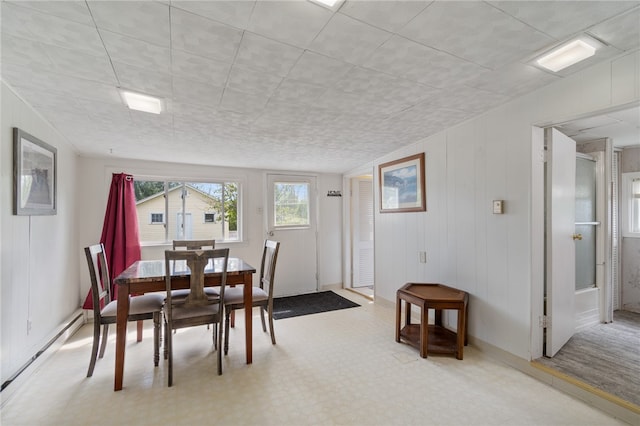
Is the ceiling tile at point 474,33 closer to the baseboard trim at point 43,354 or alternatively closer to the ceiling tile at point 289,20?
the ceiling tile at point 289,20

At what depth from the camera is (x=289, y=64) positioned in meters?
1.69

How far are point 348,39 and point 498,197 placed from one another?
72.8 inches

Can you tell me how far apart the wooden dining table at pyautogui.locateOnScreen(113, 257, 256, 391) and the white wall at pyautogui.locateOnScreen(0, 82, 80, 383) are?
0.61 m

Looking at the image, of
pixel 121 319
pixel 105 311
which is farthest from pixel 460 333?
pixel 105 311

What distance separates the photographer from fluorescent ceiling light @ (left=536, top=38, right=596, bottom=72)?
1.58 metres

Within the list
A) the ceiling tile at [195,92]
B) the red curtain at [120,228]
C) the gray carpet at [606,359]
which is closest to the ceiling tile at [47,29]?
the ceiling tile at [195,92]

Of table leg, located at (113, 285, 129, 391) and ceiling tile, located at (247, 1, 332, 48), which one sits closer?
ceiling tile, located at (247, 1, 332, 48)

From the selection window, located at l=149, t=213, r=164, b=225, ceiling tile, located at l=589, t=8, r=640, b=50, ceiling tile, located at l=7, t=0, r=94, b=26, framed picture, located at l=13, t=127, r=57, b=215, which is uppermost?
ceiling tile, located at l=589, t=8, r=640, b=50

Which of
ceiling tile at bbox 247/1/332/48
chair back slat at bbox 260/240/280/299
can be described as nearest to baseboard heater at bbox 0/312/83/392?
chair back slat at bbox 260/240/280/299

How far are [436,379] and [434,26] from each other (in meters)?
2.33

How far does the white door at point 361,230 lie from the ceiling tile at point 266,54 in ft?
11.8

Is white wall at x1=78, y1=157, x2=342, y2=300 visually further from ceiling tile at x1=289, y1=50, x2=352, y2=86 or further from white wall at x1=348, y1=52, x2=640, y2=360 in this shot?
ceiling tile at x1=289, y1=50, x2=352, y2=86

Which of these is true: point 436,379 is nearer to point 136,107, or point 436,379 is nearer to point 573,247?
point 573,247

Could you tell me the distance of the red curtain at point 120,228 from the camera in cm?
366
